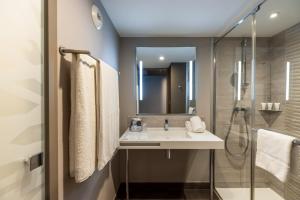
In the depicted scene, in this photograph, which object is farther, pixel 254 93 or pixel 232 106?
pixel 232 106

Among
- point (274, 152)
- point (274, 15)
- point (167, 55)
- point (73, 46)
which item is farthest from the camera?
point (167, 55)

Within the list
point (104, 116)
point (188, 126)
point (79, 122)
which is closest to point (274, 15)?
point (188, 126)

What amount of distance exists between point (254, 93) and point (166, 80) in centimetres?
114

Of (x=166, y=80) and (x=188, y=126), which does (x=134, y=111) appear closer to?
(x=166, y=80)

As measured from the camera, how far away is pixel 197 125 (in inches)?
106

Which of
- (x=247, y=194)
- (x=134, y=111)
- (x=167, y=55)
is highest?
(x=167, y=55)

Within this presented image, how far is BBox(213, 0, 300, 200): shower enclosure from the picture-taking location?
6.66 feet

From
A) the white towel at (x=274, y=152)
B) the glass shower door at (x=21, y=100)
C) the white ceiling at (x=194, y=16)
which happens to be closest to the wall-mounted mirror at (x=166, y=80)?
the white ceiling at (x=194, y=16)

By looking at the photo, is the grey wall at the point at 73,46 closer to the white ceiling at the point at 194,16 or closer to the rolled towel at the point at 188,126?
the white ceiling at the point at 194,16

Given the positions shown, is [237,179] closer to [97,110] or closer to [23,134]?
[97,110]

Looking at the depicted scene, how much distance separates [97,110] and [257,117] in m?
1.68

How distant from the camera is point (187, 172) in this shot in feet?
9.71

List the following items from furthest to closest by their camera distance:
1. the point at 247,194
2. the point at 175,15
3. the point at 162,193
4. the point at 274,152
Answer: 1. the point at 162,193
2. the point at 247,194
3. the point at 175,15
4. the point at 274,152

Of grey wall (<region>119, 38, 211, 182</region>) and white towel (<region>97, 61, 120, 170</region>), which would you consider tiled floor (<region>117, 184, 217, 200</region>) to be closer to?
grey wall (<region>119, 38, 211, 182</region>)
